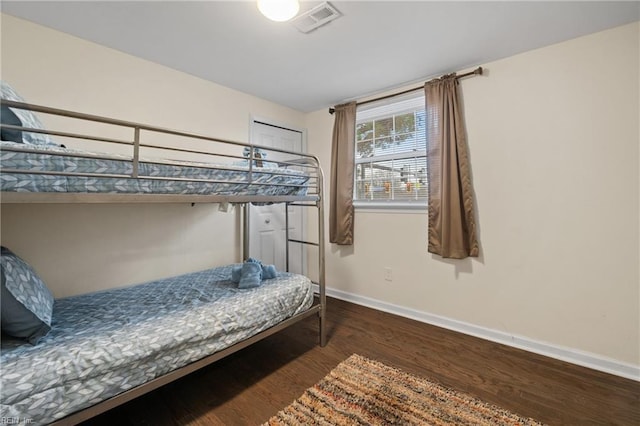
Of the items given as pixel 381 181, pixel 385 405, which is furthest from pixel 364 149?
pixel 385 405

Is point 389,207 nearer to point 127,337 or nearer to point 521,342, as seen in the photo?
point 521,342

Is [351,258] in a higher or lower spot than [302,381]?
higher

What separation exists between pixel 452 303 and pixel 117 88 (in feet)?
10.5

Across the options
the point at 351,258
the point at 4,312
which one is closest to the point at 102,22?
the point at 4,312

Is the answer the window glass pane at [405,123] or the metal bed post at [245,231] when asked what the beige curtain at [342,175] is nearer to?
the window glass pane at [405,123]

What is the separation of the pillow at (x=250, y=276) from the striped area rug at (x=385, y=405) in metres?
0.73

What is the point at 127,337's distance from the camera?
1.17m

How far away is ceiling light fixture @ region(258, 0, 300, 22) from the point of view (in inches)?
56.6

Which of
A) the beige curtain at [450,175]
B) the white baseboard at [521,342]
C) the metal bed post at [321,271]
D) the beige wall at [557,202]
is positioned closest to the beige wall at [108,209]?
the metal bed post at [321,271]

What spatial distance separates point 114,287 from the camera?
1992 millimetres

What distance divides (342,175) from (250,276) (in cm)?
157

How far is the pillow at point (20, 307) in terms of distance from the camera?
104 centimetres

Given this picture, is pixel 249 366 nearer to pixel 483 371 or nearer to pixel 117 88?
pixel 483 371

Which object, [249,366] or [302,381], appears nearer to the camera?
[302,381]
